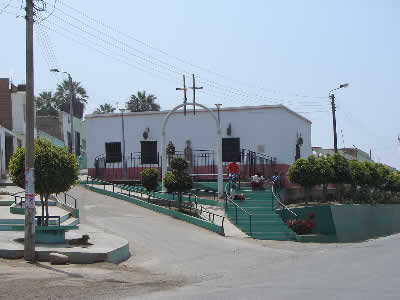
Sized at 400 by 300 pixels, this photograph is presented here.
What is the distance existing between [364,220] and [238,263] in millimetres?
17730

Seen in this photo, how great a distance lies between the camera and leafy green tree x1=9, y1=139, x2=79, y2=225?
17062mm

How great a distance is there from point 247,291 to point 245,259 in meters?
6.48

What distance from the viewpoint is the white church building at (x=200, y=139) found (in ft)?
116

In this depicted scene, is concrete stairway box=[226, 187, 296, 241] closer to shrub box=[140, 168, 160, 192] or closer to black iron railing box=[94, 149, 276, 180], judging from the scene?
shrub box=[140, 168, 160, 192]

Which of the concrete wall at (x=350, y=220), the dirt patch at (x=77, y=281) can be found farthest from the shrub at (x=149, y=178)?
the dirt patch at (x=77, y=281)

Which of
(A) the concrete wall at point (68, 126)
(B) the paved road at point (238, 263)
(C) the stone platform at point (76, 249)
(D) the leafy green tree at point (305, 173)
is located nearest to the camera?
(B) the paved road at point (238, 263)

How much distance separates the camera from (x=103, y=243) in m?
17.2

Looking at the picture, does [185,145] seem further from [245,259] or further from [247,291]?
[247,291]

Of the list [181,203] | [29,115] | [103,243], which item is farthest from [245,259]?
[181,203]

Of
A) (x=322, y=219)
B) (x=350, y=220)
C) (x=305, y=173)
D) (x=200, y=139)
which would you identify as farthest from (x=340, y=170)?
(x=200, y=139)

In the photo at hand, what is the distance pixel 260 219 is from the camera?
25266mm

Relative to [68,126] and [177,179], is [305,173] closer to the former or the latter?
[177,179]

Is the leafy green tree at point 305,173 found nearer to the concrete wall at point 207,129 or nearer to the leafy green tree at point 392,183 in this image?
the concrete wall at point 207,129

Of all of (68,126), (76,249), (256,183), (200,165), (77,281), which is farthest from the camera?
(68,126)
